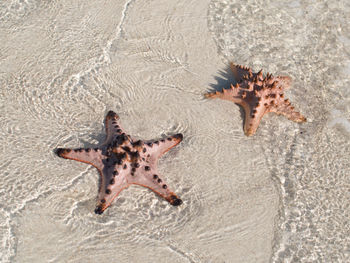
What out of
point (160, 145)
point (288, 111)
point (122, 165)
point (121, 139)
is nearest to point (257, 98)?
point (288, 111)

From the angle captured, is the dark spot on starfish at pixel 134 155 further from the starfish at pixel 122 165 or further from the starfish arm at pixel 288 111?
the starfish arm at pixel 288 111

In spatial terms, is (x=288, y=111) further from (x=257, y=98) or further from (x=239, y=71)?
(x=239, y=71)

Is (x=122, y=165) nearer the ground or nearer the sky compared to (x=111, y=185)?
nearer the sky

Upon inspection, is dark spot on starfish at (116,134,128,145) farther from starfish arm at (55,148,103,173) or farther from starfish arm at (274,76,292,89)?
starfish arm at (274,76,292,89)

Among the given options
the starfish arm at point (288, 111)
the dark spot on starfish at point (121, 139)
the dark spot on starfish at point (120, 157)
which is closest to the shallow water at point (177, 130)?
the starfish arm at point (288, 111)

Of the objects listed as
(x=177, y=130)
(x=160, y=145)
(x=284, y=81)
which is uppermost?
(x=284, y=81)

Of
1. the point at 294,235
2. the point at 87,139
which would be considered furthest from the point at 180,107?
the point at 294,235

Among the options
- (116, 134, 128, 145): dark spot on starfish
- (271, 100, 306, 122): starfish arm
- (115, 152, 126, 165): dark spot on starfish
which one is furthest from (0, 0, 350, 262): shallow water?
(116, 134, 128, 145): dark spot on starfish
